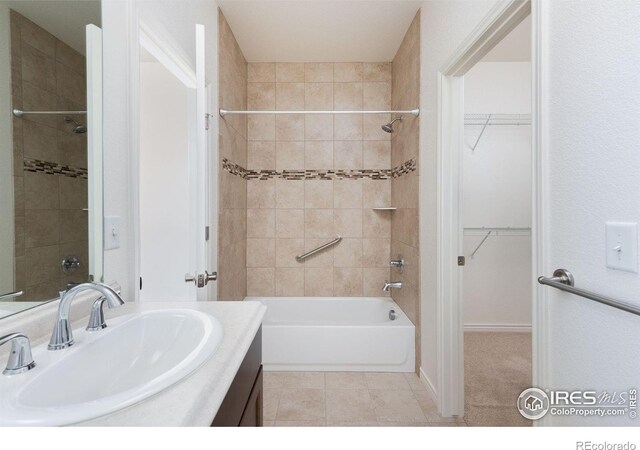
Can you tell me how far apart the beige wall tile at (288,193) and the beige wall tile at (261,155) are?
195 mm

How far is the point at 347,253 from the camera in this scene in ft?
10.2

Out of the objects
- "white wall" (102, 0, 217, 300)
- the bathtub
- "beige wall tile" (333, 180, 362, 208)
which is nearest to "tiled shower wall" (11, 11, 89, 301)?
"white wall" (102, 0, 217, 300)

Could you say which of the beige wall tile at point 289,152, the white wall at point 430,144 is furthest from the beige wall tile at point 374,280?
the beige wall tile at point 289,152

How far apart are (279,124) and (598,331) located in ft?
9.26

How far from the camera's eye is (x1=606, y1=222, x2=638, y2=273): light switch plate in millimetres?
755

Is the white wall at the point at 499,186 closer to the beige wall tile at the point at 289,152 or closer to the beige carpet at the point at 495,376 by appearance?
the beige carpet at the point at 495,376

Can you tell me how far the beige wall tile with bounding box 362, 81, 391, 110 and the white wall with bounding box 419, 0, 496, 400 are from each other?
2.84 ft

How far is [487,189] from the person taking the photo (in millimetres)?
3137

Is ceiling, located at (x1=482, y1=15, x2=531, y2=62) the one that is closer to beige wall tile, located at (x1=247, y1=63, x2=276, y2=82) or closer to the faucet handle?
beige wall tile, located at (x1=247, y1=63, x2=276, y2=82)

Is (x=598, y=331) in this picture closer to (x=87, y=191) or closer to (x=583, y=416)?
(x=583, y=416)

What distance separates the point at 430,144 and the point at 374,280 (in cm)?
150

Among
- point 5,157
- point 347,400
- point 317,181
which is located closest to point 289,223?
point 317,181

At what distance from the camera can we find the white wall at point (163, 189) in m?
2.43

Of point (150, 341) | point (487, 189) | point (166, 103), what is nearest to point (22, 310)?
point (150, 341)
